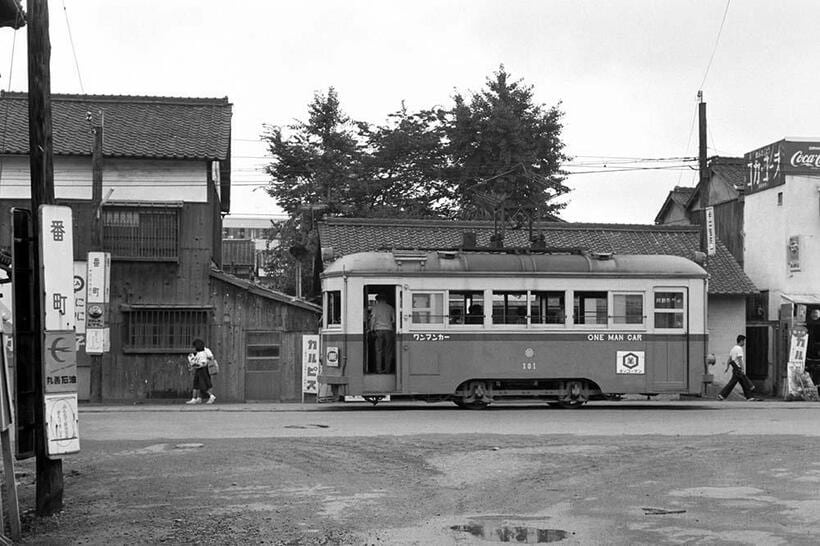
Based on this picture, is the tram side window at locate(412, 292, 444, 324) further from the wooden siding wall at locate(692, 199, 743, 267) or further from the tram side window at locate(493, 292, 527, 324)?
the wooden siding wall at locate(692, 199, 743, 267)

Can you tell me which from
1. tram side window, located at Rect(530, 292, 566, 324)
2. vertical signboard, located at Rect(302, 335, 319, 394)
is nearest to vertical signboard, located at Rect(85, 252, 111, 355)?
vertical signboard, located at Rect(302, 335, 319, 394)

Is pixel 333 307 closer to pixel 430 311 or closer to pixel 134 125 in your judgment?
pixel 430 311

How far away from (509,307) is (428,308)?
165cm

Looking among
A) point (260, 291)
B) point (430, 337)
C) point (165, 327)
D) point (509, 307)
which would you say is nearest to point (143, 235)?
point (165, 327)

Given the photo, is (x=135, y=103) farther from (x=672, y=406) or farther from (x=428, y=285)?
(x=672, y=406)

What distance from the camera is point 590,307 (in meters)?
21.5

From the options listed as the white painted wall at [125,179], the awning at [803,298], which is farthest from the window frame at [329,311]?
the awning at [803,298]

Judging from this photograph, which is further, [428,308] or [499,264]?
[499,264]

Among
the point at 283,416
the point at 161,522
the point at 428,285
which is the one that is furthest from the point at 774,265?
the point at 161,522

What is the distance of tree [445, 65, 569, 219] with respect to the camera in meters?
40.0

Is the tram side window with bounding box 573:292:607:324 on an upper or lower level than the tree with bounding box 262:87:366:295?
lower

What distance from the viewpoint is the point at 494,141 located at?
132 feet

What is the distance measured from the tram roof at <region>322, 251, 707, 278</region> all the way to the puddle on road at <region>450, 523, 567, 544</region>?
38.8 feet

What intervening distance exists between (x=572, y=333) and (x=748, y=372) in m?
12.3
